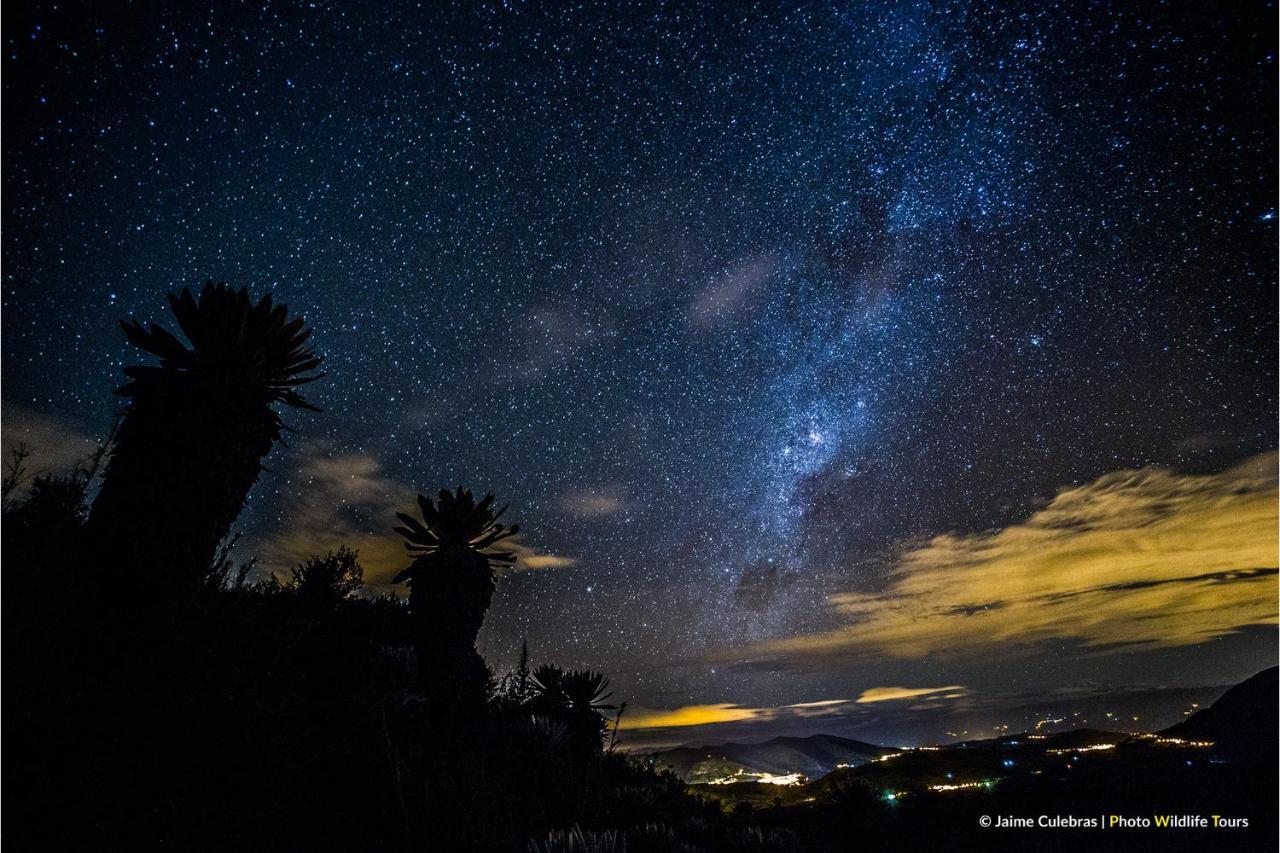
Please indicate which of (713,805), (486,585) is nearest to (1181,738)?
(713,805)

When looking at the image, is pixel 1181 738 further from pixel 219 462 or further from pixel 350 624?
pixel 219 462

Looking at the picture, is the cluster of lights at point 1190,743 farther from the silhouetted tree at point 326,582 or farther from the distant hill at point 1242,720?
the silhouetted tree at point 326,582

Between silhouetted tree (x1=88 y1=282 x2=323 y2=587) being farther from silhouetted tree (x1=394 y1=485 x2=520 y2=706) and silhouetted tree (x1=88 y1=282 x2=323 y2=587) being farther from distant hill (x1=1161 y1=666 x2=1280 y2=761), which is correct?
distant hill (x1=1161 y1=666 x2=1280 y2=761)

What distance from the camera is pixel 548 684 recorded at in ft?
34.9

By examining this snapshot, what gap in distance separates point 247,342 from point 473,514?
4.75 meters

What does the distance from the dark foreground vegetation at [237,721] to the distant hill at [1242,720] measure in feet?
9.42

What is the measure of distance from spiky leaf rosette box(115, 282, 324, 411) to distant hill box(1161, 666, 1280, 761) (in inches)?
521

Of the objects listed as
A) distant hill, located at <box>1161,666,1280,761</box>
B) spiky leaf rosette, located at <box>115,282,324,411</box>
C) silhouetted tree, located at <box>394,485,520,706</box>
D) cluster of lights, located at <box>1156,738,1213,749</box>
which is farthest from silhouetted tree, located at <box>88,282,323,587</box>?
cluster of lights, located at <box>1156,738,1213,749</box>

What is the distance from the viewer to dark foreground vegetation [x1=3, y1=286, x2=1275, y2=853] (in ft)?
9.60

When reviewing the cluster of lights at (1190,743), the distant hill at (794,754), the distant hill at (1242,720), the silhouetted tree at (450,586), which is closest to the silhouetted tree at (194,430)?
the silhouetted tree at (450,586)

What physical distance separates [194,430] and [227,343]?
989 millimetres

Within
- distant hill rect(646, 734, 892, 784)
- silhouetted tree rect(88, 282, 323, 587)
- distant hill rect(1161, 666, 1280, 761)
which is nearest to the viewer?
silhouetted tree rect(88, 282, 323, 587)

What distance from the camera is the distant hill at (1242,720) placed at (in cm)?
741

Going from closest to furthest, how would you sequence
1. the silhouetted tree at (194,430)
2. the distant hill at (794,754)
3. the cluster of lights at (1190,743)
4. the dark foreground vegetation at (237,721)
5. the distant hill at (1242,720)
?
the dark foreground vegetation at (237,721), the silhouetted tree at (194,430), the distant hill at (1242,720), the cluster of lights at (1190,743), the distant hill at (794,754)
